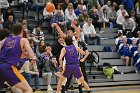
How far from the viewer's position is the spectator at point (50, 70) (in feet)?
38.7

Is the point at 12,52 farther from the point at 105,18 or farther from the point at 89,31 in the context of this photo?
the point at 105,18

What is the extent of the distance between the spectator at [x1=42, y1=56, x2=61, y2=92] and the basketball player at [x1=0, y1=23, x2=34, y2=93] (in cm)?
486

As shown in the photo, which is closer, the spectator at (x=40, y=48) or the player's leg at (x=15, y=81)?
the player's leg at (x=15, y=81)

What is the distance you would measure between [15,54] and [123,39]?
8.35m

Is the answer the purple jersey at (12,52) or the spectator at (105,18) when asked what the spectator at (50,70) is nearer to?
the purple jersey at (12,52)

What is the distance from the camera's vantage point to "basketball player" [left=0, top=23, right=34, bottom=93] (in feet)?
22.5

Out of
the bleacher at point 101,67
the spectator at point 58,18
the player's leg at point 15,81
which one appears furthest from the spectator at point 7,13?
the player's leg at point 15,81

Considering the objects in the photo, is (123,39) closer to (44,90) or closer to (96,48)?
(96,48)

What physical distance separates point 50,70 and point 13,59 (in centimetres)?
511

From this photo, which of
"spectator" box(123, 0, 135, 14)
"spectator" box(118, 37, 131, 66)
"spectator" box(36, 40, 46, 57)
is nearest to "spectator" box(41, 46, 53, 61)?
"spectator" box(36, 40, 46, 57)

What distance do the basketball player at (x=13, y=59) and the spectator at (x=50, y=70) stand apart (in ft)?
16.0

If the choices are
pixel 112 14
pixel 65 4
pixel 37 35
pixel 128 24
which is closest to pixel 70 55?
pixel 37 35

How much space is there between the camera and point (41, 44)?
12492 mm

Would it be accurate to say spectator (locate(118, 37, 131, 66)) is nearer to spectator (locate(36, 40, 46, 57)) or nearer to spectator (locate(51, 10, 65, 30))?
spectator (locate(51, 10, 65, 30))
